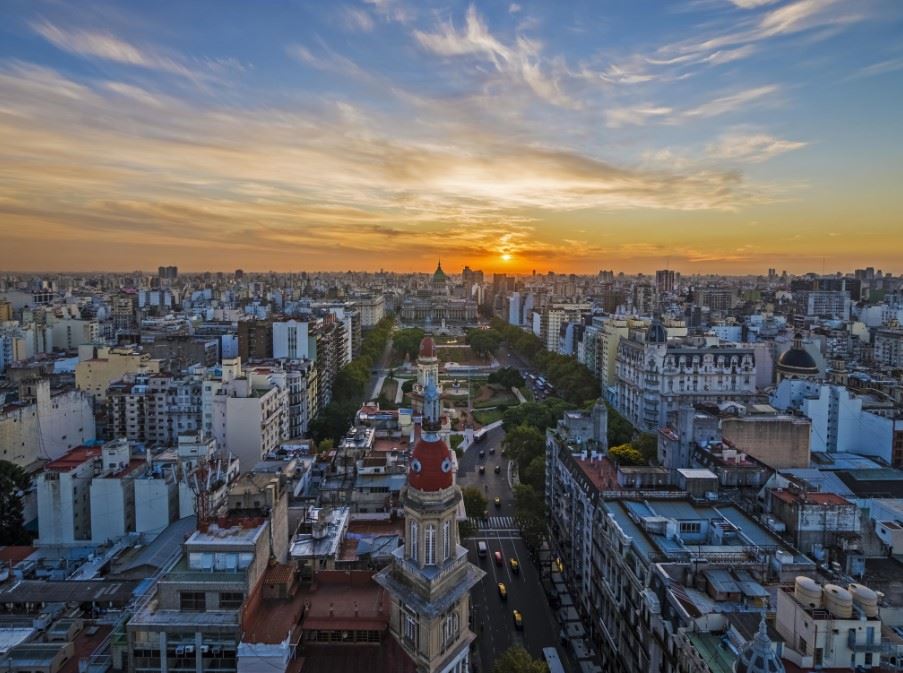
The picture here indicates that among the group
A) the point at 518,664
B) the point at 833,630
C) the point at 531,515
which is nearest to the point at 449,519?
the point at 518,664

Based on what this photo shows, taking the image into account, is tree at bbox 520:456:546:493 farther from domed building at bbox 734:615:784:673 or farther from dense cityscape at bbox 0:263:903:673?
domed building at bbox 734:615:784:673

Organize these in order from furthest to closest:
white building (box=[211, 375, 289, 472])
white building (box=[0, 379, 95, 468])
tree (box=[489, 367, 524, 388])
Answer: tree (box=[489, 367, 524, 388]), white building (box=[0, 379, 95, 468]), white building (box=[211, 375, 289, 472])

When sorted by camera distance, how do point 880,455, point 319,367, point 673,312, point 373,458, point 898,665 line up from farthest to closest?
point 673,312
point 319,367
point 880,455
point 373,458
point 898,665

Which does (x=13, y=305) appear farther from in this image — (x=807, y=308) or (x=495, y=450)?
(x=807, y=308)

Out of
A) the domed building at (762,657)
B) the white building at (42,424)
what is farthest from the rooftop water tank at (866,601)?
the white building at (42,424)

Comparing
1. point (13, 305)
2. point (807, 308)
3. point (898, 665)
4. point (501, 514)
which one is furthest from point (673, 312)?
point (13, 305)

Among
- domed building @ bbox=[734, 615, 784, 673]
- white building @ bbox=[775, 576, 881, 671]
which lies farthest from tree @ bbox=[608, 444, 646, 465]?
domed building @ bbox=[734, 615, 784, 673]
